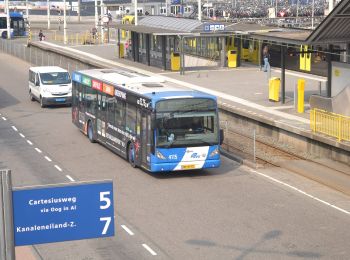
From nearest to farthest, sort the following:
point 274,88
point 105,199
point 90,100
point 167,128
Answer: point 105,199
point 167,128
point 90,100
point 274,88

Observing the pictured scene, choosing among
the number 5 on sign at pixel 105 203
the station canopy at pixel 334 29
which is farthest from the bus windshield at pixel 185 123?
the number 5 on sign at pixel 105 203

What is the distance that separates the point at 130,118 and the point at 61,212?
47.6 feet

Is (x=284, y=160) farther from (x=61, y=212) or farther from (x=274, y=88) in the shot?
(x=61, y=212)

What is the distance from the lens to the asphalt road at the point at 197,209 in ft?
50.5

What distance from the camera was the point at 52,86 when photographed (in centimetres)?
3738

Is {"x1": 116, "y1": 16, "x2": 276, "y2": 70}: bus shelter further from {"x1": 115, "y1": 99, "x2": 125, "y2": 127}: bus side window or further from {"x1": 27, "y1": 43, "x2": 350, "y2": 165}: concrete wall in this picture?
{"x1": 115, "y1": 99, "x2": 125, "y2": 127}: bus side window

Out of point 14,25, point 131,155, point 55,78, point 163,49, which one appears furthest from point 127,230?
point 14,25

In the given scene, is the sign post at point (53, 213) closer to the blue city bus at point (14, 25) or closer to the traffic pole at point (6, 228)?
the traffic pole at point (6, 228)

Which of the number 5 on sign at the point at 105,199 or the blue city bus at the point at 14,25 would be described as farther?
the blue city bus at the point at 14,25

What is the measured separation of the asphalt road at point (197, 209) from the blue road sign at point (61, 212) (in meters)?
5.52

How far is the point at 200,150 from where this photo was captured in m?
22.1

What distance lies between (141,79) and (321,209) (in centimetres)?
883

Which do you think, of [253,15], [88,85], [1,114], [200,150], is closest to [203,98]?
[200,150]

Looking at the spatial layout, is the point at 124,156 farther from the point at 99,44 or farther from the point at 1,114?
the point at 99,44
